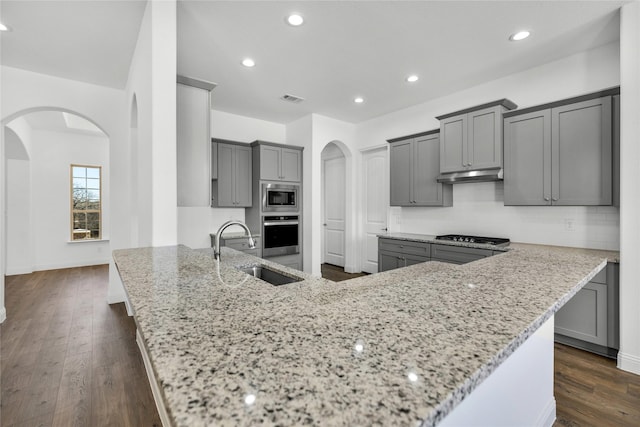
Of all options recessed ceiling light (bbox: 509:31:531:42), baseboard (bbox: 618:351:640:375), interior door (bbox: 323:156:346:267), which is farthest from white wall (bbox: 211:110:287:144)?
baseboard (bbox: 618:351:640:375)

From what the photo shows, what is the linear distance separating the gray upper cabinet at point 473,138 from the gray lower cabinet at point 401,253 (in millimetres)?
1027

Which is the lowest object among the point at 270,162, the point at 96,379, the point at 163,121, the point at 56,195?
the point at 96,379

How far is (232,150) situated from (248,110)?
0.71 meters

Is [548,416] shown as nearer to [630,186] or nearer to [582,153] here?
[630,186]

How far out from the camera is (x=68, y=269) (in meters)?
5.94

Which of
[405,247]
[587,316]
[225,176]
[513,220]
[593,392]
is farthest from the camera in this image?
[225,176]

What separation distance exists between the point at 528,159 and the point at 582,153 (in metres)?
0.42

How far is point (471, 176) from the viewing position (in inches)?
135

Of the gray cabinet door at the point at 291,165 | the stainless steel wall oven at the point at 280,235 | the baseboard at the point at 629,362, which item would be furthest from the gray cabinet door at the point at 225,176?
the baseboard at the point at 629,362

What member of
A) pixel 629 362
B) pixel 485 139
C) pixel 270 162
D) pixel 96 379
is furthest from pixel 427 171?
pixel 96 379

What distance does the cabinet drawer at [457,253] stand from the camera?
3.16 m

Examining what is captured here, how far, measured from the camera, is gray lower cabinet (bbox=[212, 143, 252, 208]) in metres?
4.48

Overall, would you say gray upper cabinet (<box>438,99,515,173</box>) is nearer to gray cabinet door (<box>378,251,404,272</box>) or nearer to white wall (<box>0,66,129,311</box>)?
gray cabinet door (<box>378,251,404,272</box>)

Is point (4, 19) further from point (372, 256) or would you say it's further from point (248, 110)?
point (372, 256)
